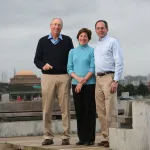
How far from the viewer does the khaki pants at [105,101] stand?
7.71 metres

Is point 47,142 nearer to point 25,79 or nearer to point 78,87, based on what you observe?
point 78,87

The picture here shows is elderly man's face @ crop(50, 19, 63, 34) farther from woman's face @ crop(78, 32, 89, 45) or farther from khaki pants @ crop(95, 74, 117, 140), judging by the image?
khaki pants @ crop(95, 74, 117, 140)

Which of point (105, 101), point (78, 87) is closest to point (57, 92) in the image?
point (78, 87)

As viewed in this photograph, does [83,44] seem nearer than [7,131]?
Yes

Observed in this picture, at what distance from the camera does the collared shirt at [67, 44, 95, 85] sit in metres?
8.04

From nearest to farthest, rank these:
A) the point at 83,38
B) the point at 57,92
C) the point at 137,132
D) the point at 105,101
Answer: the point at 137,132, the point at 105,101, the point at 83,38, the point at 57,92

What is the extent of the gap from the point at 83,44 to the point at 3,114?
17.1 feet

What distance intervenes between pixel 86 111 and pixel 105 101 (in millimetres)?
480

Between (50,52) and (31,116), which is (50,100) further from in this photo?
(31,116)

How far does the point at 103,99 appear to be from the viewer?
783 centimetres

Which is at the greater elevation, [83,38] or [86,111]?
[83,38]

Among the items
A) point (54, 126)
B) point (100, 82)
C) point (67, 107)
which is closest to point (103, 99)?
point (100, 82)

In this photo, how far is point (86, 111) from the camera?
8109 millimetres

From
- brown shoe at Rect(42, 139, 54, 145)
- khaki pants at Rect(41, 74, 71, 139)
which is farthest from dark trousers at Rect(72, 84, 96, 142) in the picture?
brown shoe at Rect(42, 139, 54, 145)
